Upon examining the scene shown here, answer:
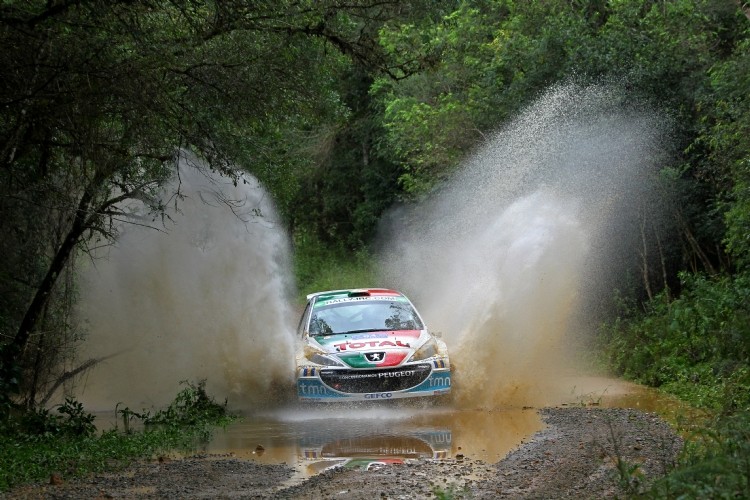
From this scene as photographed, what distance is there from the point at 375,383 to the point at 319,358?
85cm

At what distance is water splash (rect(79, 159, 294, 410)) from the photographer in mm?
15938

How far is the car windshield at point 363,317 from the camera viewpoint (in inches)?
570

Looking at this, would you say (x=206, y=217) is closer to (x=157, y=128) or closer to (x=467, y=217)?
(x=157, y=128)

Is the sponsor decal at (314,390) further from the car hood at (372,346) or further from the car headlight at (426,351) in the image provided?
the car headlight at (426,351)

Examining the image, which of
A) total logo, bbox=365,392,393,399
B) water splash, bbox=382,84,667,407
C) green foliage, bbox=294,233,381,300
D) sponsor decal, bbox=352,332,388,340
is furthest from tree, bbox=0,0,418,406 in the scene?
green foliage, bbox=294,233,381,300

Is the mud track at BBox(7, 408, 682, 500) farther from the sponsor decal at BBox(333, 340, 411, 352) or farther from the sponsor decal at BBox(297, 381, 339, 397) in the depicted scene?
the sponsor decal at BBox(333, 340, 411, 352)

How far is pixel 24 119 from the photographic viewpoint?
1085 centimetres

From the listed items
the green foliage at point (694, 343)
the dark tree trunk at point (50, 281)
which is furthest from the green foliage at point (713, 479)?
the dark tree trunk at point (50, 281)

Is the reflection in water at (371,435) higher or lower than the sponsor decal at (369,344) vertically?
lower

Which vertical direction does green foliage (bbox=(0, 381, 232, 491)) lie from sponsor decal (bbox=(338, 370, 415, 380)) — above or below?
below

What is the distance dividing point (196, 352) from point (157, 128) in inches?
217

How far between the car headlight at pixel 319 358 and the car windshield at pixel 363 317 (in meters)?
0.73

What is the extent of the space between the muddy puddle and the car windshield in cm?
126

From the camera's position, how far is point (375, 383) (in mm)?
13086
